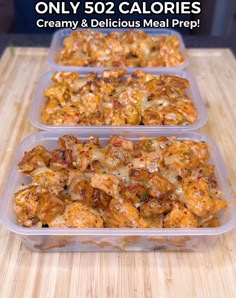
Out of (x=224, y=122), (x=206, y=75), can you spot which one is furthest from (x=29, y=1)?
(x=224, y=122)

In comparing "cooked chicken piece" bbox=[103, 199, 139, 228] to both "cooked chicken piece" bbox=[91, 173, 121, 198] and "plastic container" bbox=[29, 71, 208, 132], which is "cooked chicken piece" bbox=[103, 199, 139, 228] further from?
"plastic container" bbox=[29, 71, 208, 132]

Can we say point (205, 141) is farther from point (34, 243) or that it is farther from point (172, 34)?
point (172, 34)

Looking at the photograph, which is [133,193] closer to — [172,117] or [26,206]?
[26,206]

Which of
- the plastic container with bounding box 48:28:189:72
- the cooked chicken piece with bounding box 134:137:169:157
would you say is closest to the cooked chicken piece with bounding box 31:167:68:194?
the cooked chicken piece with bounding box 134:137:169:157

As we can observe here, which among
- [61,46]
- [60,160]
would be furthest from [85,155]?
[61,46]

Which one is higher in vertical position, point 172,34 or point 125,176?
point 125,176

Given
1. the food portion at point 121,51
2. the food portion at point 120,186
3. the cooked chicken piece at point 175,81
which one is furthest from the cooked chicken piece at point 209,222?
the food portion at point 121,51
